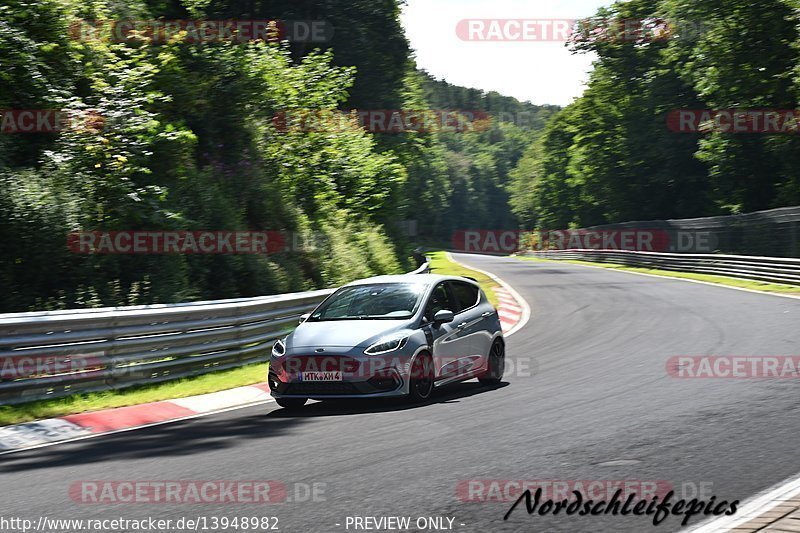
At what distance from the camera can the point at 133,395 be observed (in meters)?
11.5

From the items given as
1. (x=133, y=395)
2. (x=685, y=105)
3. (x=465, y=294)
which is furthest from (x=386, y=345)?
(x=685, y=105)

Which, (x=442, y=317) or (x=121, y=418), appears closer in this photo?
(x=121, y=418)

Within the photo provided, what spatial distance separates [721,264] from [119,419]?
1139 inches

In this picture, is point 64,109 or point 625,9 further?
point 625,9

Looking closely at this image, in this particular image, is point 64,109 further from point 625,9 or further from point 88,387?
point 625,9

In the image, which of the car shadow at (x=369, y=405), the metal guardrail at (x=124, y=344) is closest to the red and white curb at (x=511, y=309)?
the metal guardrail at (x=124, y=344)

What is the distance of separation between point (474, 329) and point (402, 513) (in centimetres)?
631

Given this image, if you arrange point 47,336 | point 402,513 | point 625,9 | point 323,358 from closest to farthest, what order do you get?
1. point 402,513
2. point 323,358
3. point 47,336
4. point 625,9

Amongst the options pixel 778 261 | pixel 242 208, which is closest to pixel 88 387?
pixel 242 208

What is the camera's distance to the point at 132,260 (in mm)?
16031

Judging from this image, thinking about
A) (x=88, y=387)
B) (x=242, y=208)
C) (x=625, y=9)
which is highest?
(x=625, y=9)

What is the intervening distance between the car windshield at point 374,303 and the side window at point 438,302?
0.15 m

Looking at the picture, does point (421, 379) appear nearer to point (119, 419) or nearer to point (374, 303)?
point (374, 303)

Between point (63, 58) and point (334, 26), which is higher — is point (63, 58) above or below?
below
